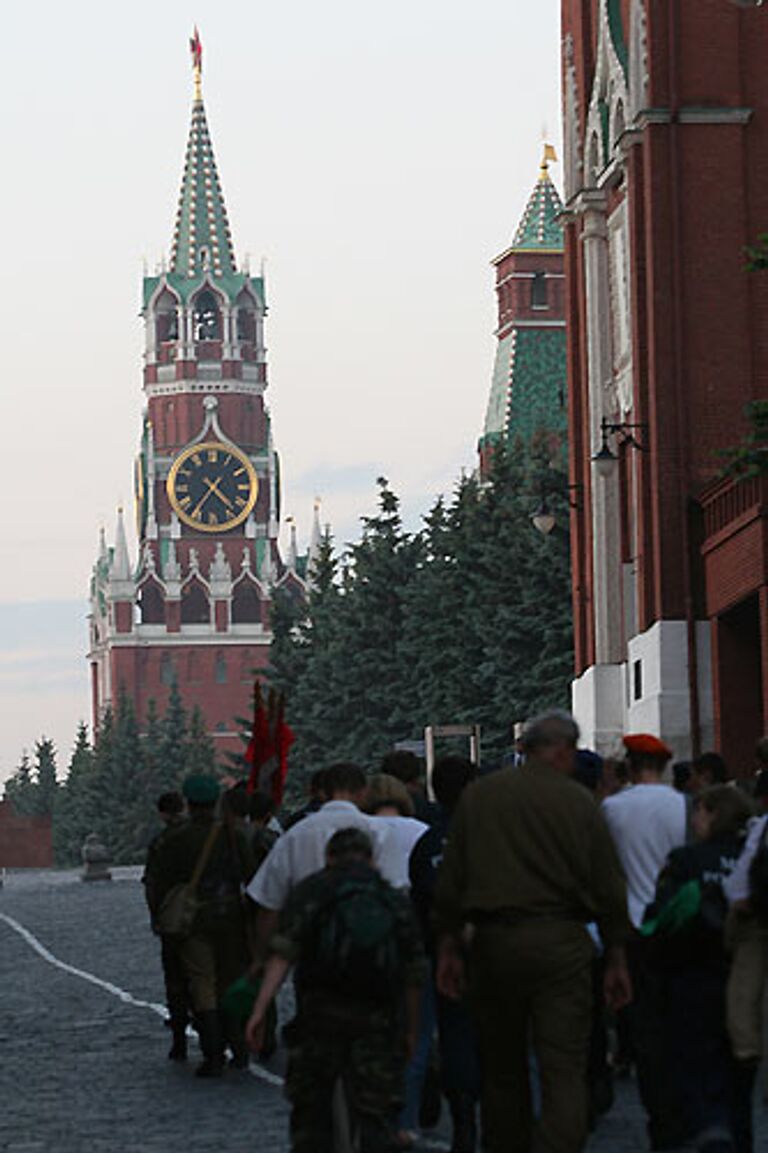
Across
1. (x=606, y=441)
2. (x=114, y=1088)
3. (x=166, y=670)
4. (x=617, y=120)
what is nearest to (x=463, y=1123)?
(x=114, y=1088)

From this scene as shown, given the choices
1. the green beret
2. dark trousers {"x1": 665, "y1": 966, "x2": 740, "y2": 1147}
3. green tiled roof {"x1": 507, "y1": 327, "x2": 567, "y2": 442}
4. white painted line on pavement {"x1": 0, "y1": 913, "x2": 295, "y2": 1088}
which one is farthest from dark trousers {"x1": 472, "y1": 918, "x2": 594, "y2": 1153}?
green tiled roof {"x1": 507, "y1": 327, "x2": 567, "y2": 442}

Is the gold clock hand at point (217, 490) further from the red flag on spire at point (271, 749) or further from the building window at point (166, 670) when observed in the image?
the red flag on spire at point (271, 749)

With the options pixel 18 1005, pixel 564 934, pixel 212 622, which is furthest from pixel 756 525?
pixel 212 622

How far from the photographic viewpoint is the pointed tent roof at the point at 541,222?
129 m

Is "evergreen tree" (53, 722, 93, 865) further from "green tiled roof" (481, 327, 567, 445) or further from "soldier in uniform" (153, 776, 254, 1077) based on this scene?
"soldier in uniform" (153, 776, 254, 1077)

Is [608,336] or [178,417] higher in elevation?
[178,417]

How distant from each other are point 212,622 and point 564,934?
186 meters

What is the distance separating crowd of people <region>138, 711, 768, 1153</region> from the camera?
10781 millimetres

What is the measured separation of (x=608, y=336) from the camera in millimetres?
44500

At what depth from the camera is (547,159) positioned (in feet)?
413

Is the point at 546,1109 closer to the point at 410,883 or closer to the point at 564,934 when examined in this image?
the point at 564,934

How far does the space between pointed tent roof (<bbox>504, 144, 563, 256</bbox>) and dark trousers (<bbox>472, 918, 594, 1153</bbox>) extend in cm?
11761

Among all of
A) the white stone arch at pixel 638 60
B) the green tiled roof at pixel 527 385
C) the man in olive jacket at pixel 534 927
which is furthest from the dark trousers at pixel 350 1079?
the green tiled roof at pixel 527 385

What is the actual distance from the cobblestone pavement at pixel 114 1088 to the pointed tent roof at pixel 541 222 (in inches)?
3926
